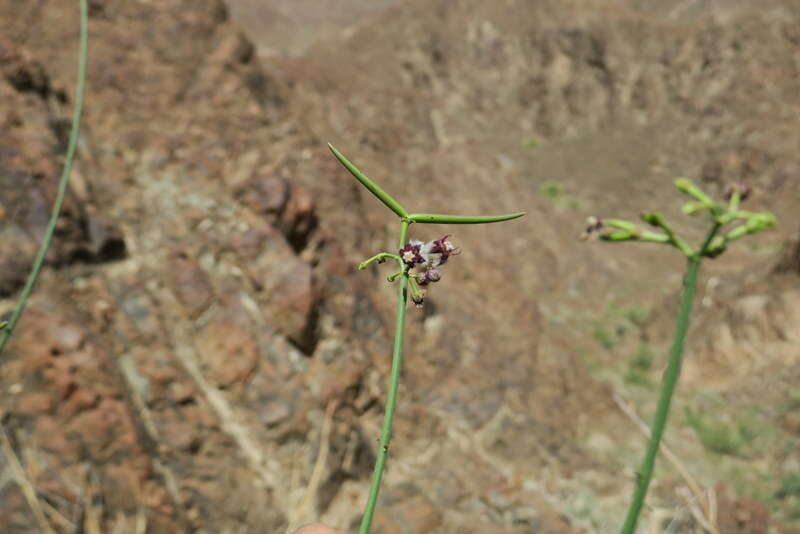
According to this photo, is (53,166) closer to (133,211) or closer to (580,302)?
(133,211)

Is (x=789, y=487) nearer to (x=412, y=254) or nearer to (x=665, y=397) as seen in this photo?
(x=665, y=397)

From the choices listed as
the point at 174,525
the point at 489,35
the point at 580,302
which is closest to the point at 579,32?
the point at 489,35

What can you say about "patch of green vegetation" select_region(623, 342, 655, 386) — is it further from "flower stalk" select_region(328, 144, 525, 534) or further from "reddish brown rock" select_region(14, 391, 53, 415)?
"flower stalk" select_region(328, 144, 525, 534)

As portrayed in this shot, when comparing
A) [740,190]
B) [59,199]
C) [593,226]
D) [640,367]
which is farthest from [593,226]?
[640,367]

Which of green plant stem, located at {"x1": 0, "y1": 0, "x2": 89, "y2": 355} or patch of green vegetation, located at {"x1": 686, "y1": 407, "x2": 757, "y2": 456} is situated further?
patch of green vegetation, located at {"x1": 686, "y1": 407, "x2": 757, "y2": 456}

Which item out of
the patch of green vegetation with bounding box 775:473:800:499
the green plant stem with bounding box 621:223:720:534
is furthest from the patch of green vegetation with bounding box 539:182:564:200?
the green plant stem with bounding box 621:223:720:534

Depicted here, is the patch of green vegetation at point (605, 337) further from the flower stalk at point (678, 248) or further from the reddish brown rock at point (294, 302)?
the flower stalk at point (678, 248)

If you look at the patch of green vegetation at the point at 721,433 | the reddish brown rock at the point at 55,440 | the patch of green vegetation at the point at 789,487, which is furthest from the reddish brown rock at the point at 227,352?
the patch of green vegetation at the point at 721,433
